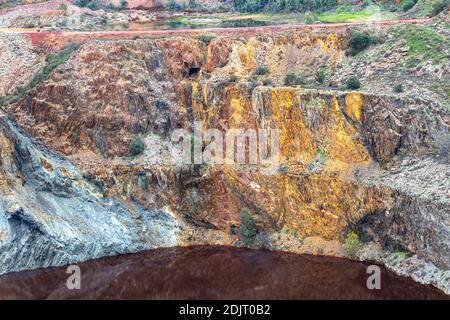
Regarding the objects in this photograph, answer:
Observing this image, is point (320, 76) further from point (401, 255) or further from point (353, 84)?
point (401, 255)

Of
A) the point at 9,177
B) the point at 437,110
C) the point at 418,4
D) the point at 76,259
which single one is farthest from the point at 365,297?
the point at 418,4

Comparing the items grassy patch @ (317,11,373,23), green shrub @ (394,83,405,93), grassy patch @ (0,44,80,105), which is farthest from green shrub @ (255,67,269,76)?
grassy patch @ (0,44,80,105)

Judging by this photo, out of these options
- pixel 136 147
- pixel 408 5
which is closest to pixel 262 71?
pixel 136 147

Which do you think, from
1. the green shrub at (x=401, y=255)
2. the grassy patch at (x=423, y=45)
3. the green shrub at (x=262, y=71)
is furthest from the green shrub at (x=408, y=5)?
the green shrub at (x=401, y=255)

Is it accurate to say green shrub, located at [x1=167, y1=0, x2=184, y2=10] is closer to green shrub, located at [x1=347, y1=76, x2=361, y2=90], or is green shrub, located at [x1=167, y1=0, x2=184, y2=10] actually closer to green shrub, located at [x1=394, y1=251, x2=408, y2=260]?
green shrub, located at [x1=347, y1=76, x2=361, y2=90]

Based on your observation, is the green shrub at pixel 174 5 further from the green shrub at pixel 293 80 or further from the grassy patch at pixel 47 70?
the green shrub at pixel 293 80
